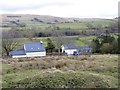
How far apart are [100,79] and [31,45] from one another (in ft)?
135

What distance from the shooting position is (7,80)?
16328 millimetres

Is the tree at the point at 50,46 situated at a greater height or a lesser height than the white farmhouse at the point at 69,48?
greater

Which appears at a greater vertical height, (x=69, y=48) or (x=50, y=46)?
(x=50, y=46)

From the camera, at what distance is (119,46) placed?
38281 mm

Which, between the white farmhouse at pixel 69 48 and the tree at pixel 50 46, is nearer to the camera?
the tree at pixel 50 46

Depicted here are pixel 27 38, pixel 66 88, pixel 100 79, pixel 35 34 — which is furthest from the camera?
pixel 35 34

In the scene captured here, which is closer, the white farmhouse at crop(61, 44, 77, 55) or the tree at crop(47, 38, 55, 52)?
the tree at crop(47, 38, 55, 52)

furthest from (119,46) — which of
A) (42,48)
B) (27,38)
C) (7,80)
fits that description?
(27,38)

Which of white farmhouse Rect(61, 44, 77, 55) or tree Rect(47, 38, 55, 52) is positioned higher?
tree Rect(47, 38, 55, 52)

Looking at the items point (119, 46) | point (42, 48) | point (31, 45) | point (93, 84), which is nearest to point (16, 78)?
point (93, 84)

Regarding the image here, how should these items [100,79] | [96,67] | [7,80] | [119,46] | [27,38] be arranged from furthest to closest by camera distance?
[27,38] → [119,46] → [96,67] → [7,80] → [100,79]

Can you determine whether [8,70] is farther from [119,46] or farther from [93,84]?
[119,46]

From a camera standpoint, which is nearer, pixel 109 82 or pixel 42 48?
pixel 109 82

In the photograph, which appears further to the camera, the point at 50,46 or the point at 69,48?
the point at 69,48
